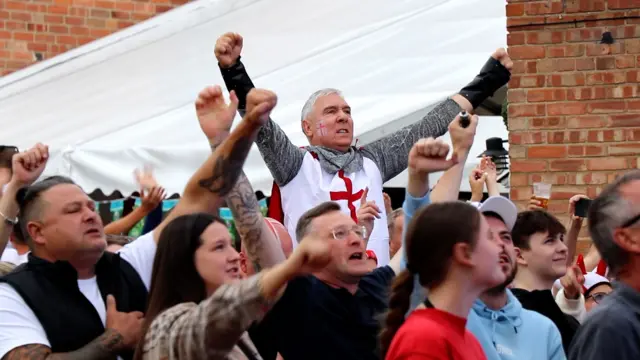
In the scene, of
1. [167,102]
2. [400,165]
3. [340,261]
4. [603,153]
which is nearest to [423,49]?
[167,102]

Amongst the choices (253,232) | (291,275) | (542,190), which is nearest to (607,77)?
(542,190)

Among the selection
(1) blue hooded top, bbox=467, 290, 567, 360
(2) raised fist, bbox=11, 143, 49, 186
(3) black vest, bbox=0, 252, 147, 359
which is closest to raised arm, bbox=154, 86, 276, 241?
(3) black vest, bbox=0, 252, 147, 359

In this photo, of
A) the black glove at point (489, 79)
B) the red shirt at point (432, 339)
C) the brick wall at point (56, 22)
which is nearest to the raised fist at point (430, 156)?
the red shirt at point (432, 339)

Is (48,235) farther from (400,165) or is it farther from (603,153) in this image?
(603,153)

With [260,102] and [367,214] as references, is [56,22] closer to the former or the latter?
[367,214]

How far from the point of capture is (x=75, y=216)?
472 cm

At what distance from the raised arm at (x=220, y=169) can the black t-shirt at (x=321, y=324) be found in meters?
0.42

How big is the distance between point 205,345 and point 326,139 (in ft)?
8.76

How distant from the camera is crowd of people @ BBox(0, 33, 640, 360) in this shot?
12.5 feet

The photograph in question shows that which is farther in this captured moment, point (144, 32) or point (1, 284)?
point (144, 32)

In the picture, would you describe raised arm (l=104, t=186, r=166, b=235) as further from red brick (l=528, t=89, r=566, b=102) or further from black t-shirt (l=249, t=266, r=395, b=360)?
red brick (l=528, t=89, r=566, b=102)

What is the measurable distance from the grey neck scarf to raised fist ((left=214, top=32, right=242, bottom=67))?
758 millimetres

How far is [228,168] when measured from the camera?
459cm

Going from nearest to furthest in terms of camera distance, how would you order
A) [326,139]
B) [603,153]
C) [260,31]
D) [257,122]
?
[257,122] → [326,139] → [603,153] → [260,31]
